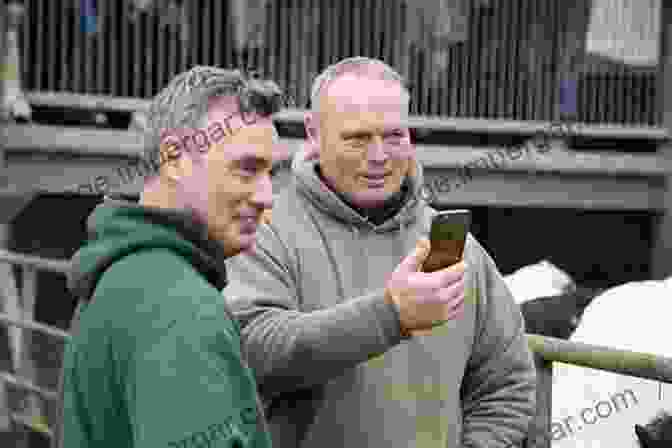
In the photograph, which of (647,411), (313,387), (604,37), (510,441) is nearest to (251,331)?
(313,387)

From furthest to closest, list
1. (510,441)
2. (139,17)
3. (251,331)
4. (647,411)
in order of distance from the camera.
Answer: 1. (139,17)
2. (647,411)
3. (510,441)
4. (251,331)

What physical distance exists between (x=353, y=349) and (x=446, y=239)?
28 cm

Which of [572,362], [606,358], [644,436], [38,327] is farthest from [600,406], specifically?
[38,327]

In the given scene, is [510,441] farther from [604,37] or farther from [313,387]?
[604,37]

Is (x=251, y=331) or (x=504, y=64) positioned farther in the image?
(x=504, y=64)

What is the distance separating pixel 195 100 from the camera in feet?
6.64

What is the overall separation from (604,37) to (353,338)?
27.3 ft

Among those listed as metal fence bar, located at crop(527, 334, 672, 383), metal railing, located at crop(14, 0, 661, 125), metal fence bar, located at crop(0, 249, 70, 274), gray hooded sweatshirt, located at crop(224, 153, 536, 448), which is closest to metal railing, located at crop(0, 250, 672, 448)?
metal fence bar, located at crop(527, 334, 672, 383)

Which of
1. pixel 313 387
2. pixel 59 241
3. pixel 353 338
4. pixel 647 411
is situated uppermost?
pixel 353 338

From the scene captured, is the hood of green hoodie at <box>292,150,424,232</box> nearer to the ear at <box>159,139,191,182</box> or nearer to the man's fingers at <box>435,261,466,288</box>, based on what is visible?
the man's fingers at <box>435,261,466,288</box>

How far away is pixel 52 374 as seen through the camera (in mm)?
6512

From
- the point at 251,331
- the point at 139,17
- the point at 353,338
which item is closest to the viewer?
the point at 353,338

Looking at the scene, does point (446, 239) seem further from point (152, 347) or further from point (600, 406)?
point (600, 406)

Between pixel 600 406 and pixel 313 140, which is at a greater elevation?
pixel 313 140
